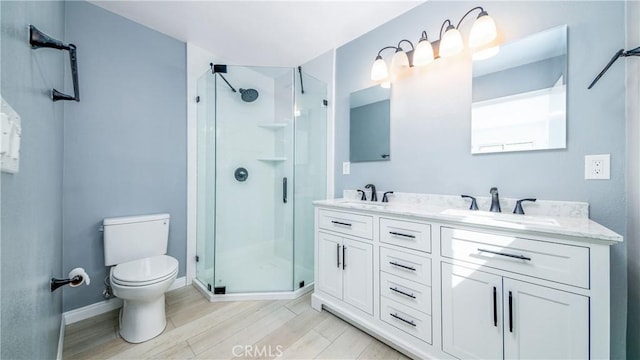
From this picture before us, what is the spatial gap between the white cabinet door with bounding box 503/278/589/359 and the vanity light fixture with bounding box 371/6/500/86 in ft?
4.40

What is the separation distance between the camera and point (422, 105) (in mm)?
1739

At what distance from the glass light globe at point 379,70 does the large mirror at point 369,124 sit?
108 mm

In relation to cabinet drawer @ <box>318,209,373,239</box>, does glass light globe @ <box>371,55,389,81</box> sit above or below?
above

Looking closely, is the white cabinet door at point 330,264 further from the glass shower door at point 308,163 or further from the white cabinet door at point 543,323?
the white cabinet door at point 543,323

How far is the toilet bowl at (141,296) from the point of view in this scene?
140 cm

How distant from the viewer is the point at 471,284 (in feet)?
3.64

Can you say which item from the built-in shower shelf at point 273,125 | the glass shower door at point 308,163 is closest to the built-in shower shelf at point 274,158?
the glass shower door at point 308,163

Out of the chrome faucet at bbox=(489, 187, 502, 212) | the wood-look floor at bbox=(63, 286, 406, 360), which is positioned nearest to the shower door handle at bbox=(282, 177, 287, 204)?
the wood-look floor at bbox=(63, 286, 406, 360)

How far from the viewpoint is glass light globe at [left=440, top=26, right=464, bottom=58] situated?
148cm

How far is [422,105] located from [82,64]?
2543mm

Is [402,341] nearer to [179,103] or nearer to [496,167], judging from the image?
[496,167]

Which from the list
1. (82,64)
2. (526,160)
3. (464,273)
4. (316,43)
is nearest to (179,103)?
(82,64)

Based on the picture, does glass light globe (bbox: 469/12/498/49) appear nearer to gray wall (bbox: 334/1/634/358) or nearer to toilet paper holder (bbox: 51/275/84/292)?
gray wall (bbox: 334/1/634/358)

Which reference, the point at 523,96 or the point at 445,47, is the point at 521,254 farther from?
the point at 445,47
